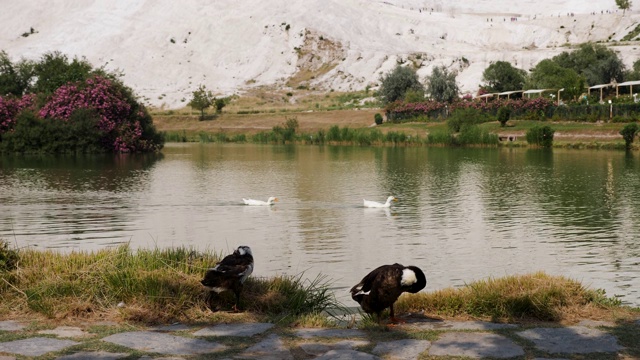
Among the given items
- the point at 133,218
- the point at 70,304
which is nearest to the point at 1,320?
the point at 70,304

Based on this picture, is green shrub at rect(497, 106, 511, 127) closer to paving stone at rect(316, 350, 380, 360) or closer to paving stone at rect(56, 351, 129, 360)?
paving stone at rect(316, 350, 380, 360)

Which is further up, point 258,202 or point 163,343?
point 163,343

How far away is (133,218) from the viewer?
73.4 ft

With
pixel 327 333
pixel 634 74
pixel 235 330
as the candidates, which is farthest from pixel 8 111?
pixel 634 74

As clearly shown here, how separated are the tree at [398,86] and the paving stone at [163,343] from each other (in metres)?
80.9

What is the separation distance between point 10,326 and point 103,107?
164 ft

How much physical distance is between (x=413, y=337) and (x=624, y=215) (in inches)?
679

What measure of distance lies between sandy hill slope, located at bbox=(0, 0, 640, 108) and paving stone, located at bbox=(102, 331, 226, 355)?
99.1 metres

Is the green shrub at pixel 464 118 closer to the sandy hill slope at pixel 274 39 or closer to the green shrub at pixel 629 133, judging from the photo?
the green shrub at pixel 629 133

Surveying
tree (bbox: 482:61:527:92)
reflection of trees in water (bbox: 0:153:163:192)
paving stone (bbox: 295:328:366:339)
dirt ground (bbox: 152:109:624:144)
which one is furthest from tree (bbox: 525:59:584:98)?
paving stone (bbox: 295:328:366:339)

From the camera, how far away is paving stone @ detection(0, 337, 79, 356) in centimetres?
604

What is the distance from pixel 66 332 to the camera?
669 cm

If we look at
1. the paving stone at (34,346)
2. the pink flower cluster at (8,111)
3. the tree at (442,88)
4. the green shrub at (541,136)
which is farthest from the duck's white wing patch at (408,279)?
the tree at (442,88)

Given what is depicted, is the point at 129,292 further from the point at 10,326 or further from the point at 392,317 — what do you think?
the point at 392,317
